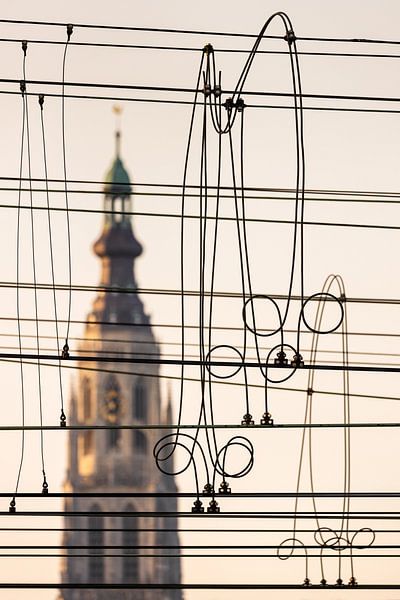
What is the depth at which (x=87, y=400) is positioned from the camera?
271 ft

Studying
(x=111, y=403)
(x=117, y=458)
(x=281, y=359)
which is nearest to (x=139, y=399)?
(x=111, y=403)

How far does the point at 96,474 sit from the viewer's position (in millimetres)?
84250

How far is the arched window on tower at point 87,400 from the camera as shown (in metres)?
81.8

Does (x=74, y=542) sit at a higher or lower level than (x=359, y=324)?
lower

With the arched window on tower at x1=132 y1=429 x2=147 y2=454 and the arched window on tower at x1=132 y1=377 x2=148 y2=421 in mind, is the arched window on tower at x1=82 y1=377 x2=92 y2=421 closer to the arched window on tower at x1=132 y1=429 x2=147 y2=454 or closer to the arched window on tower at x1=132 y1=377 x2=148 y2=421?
the arched window on tower at x1=132 y1=377 x2=148 y2=421

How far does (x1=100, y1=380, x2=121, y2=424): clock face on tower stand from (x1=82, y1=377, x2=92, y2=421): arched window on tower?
0.68 m

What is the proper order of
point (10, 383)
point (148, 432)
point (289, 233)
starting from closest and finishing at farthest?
point (289, 233)
point (10, 383)
point (148, 432)

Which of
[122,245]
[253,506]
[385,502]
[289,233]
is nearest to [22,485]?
[253,506]

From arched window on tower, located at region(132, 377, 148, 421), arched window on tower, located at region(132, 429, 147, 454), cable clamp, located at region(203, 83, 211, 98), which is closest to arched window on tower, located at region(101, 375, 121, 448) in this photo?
arched window on tower, located at region(132, 377, 148, 421)

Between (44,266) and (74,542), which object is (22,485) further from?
(74,542)

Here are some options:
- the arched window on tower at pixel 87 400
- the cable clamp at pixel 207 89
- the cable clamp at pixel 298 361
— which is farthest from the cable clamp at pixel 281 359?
the arched window on tower at pixel 87 400

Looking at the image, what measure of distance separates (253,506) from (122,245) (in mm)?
32965

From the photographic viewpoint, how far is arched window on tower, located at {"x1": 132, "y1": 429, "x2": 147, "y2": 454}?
8488 cm

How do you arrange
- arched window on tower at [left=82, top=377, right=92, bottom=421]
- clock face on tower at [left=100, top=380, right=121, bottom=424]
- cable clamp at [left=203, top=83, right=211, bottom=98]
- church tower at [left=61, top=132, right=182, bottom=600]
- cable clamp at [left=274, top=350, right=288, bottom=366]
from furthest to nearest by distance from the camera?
1. clock face on tower at [left=100, top=380, right=121, bottom=424]
2. arched window on tower at [left=82, top=377, right=92, bottom=421]
3. church tower at [left=61, top=132, right=182, bottom=600]
4. cable clamp at [left=203, top=83, right=211, bottom=98]
5. cable clamp at [left=274, top=350, right=288, bottom=366]
